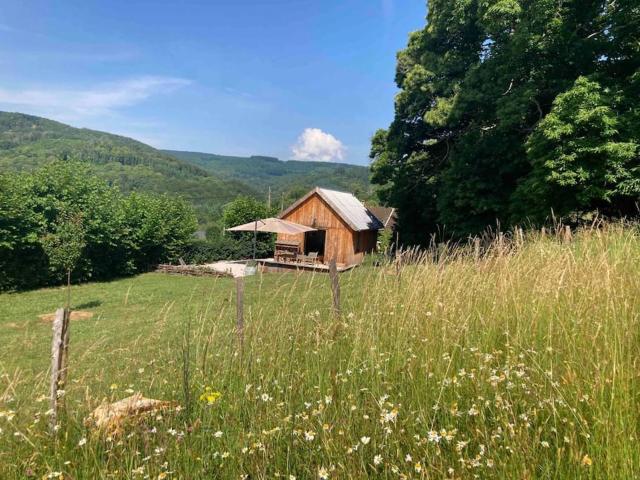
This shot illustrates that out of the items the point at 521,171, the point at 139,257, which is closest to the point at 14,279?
the point at 139,257

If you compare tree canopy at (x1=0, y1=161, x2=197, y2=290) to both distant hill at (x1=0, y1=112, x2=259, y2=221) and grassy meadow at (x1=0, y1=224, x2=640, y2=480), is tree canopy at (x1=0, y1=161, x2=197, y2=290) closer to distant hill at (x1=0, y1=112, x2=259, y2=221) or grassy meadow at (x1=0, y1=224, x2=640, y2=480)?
grassy meadow at (x1=0, y1=224, x2=640, y2=480)

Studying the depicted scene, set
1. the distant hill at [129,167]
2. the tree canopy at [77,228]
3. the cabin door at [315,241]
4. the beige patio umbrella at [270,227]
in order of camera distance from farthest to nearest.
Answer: the distant hill at [129,167], the cabin door at [315,241], the beige patio umbrella at [270,227], the tree canopy at [77,228]

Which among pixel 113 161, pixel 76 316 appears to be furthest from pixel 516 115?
pixel 113 161

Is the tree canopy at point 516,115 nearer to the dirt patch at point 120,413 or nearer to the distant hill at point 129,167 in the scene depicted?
the dirt patch at point 120,413

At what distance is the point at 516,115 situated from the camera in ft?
37.1

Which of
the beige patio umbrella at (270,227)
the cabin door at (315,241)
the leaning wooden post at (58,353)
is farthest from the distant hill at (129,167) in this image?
the leaning wooden post at (58,353)

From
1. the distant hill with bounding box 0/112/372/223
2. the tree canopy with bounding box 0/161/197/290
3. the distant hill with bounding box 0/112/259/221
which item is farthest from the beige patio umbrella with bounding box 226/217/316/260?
the distant hill with bounding box 0/112/259/221

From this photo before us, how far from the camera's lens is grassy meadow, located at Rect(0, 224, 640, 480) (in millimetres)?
1571

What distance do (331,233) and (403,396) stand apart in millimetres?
21927

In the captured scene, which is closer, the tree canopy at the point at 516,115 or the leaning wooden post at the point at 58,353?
the leaning wooden post at the point at 58,353

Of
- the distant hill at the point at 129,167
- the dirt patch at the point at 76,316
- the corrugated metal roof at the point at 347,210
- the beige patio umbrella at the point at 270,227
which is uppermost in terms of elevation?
the distant hill at the point at 129,167

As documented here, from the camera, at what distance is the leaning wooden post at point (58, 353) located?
2227 mm

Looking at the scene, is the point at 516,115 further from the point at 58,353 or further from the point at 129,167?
the point at 129,167

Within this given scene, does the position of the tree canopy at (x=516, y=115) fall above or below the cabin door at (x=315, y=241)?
above
